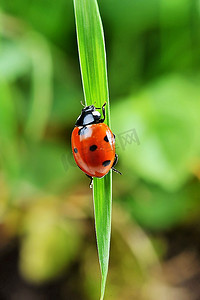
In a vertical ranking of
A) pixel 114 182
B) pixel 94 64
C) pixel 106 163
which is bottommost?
pixel 114 182

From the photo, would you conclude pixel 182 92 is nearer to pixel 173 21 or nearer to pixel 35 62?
pixel 173 21

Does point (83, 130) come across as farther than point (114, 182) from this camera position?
No

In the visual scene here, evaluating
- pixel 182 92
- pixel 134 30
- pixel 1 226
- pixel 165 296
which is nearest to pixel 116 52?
pixel 134 30

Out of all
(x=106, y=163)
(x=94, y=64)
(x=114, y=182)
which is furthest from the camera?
(x=114, y=182)

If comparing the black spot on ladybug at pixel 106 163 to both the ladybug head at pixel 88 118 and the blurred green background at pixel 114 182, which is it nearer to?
the ladybug head at pixel 88 118

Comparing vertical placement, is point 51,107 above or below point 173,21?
below

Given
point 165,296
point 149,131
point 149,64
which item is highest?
point 149,64

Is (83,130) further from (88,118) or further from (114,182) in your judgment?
(114,182)

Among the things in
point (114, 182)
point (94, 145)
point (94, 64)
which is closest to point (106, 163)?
point (94, 145)
